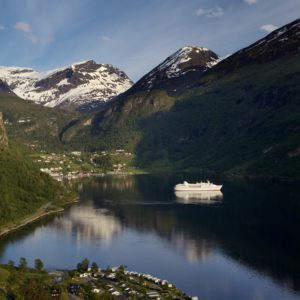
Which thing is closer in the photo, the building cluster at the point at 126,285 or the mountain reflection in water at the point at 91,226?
the building cluster at the point at 126,285

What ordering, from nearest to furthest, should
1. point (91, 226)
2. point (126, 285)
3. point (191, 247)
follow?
point (126, 285) → point (191, 247) → point (91, 226)

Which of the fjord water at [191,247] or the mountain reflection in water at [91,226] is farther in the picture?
the mountain reflection in water at [91,226]

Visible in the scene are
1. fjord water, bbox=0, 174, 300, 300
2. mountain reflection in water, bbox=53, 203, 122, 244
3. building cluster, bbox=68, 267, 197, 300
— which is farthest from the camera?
mountain reflection in water, bbox=53, 203, 122, 244

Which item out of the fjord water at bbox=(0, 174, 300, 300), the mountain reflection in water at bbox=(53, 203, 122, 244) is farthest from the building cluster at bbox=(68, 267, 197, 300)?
the mountain reflection in water at bbox=(53, 203, 122, 244)

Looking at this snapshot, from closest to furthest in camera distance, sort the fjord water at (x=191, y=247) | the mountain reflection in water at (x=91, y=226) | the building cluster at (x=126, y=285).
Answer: the building cluster at (x=126, y=285) < the fjord water at (x=191, y=247) < the mountain reflection in water at (x=91, y=226)

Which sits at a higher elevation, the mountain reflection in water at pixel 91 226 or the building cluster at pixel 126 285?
the mountain reflection in water at pixel 91 226

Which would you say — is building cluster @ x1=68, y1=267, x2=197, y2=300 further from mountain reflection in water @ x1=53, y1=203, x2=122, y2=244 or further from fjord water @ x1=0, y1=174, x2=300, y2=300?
mountain reflection in water @ x1=53, y1=203, x2=122, y2=244

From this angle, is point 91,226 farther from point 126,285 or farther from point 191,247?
point 126,285

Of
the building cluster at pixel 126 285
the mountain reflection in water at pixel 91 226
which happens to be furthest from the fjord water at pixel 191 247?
the building cluster at pixel 126 285

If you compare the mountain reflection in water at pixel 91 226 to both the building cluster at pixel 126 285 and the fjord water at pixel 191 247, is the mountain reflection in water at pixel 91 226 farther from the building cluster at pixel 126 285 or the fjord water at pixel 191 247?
the building cluster at pixel 126 285

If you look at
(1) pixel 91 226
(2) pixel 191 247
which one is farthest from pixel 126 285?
(1) pixel 91 226

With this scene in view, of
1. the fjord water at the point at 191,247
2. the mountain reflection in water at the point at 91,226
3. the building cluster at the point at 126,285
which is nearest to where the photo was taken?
the building cluster at the point at 126,285
